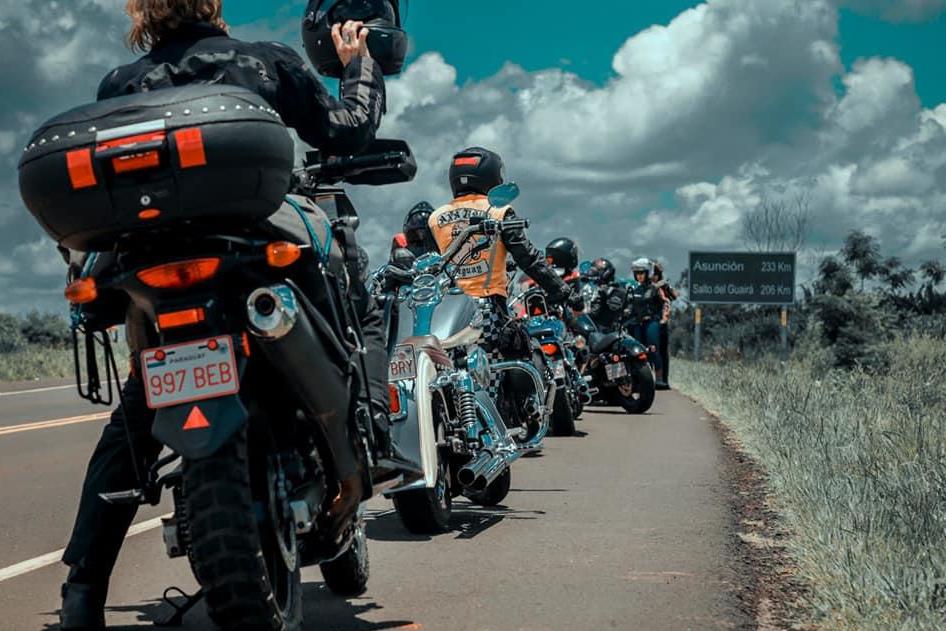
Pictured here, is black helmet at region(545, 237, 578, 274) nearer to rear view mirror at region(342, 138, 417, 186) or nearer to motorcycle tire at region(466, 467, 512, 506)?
motorcycle tire at region(466, 467, 512, 506)

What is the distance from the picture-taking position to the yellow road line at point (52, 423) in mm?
12992

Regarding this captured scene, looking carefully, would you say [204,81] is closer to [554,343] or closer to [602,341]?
[554,343]

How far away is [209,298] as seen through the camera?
3.66 metres

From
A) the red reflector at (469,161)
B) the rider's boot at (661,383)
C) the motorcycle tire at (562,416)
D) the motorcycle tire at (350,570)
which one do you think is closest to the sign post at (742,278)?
the rider's boot at (661,383)

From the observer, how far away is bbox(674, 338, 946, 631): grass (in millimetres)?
4598

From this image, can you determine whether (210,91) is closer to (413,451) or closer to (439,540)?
(413,451)

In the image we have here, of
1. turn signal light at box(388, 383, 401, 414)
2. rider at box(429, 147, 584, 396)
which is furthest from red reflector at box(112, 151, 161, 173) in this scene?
rider at box(429, 147, 584, 396)

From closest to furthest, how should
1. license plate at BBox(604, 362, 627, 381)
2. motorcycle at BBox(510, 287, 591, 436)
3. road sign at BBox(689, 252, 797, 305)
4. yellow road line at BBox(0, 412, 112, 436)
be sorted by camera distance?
1. motorcycle at BBox(510, 287, 591, 436)
2. yellow road line at BBox(0, 412, 112, 436)
3. license plate at BBox(604, 362, 627, 381)
4. road sign at BBox(689, 252, 797, 305)

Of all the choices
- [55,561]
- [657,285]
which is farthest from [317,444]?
[657,285]

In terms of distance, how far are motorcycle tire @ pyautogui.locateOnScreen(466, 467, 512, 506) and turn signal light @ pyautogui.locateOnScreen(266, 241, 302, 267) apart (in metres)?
4.19

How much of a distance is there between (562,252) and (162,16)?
10277mm

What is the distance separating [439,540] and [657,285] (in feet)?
50.2

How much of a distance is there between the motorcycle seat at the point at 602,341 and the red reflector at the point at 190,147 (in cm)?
1328

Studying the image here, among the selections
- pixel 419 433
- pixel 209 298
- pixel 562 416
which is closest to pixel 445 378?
pixel 419 433
